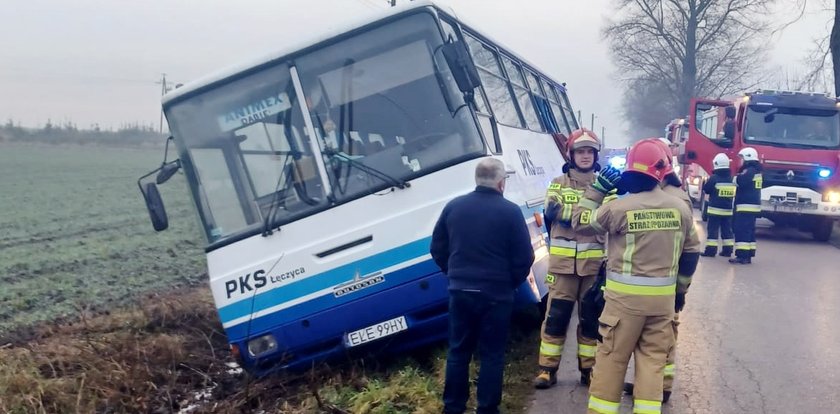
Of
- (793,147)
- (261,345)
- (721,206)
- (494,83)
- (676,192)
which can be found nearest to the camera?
(676,192)

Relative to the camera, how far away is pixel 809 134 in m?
16.3

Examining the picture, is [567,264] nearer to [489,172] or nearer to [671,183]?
[671,183]

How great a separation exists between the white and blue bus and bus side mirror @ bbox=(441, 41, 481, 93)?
0.01 meters

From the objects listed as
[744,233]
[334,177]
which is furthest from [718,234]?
[334,177]

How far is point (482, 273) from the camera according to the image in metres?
5.22

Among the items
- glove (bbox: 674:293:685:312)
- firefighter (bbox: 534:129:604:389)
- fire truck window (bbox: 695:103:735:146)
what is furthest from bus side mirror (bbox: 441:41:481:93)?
fire truck window (bbox: 695:103:735:146)

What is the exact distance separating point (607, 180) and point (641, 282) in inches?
33.5

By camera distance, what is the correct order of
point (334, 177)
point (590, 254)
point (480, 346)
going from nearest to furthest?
point (480, 346)
point (590, 254)
point (334, 177)

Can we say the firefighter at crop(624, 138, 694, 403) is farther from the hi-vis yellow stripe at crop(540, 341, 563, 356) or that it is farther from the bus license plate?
the bus license plate

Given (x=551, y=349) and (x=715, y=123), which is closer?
(x=551, y=349)

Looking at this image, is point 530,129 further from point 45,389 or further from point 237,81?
point 45,389

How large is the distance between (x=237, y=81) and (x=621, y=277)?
3.38 meters

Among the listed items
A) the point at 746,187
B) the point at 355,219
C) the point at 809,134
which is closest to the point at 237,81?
the point at 355,219

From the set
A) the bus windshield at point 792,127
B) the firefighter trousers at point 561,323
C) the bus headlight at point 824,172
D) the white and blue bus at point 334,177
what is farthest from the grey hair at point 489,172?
the bus windshield at point 792,127
